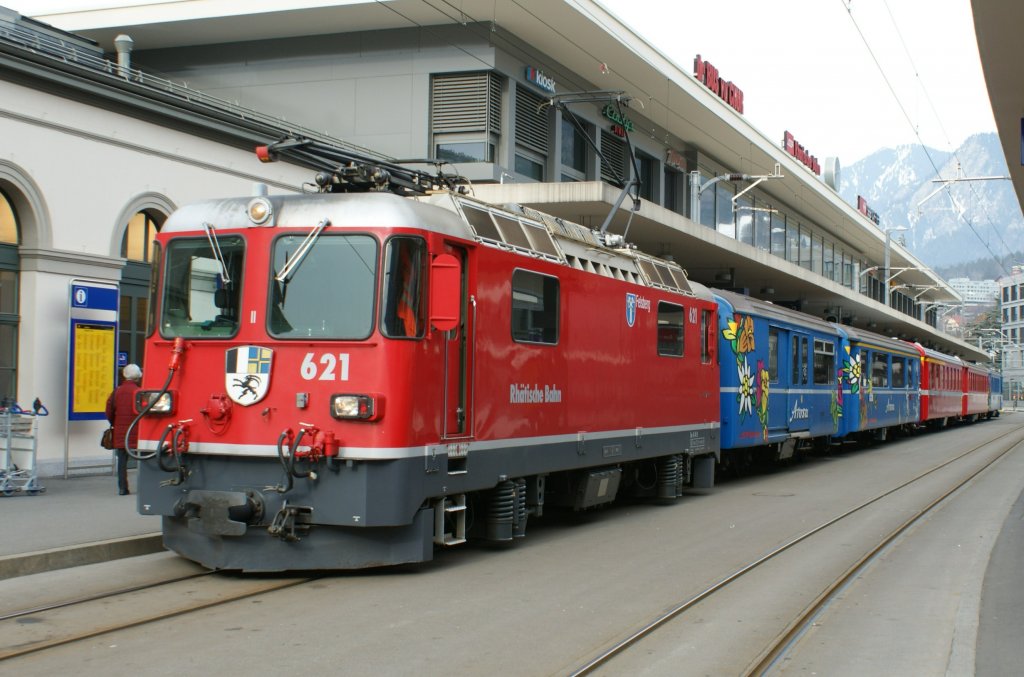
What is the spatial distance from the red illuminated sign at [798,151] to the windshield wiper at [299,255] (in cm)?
3629

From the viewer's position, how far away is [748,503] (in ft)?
52.5

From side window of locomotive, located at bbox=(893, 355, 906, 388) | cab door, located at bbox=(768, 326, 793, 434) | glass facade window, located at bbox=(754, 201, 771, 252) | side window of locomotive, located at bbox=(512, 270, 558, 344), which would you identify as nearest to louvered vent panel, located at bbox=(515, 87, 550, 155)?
cab door, located at bbox=(768, 326, 793, 434)

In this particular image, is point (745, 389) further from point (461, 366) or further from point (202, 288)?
point (202, 288)

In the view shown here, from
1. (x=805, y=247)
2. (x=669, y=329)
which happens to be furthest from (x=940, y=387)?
(x=669, y=329)

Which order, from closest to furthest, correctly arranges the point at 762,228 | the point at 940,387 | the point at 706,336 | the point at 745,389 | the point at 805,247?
the point at 706,336, the point at 745,389, the point at 940,387, the point at 762,228, the point at 805,247

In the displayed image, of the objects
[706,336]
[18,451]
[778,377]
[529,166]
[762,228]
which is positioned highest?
[762,228]

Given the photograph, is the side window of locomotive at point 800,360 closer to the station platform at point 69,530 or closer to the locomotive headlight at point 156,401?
the station platform at point 69,530

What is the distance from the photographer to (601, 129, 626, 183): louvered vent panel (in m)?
29.9

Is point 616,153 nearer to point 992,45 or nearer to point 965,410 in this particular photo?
point 992,45

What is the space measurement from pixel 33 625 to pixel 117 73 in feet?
42.3

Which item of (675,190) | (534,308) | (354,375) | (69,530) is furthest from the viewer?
(675,190)

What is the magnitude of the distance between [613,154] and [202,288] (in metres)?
22.4

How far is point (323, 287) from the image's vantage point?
9.12 metres

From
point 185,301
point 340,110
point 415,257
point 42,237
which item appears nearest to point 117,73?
point 42,237
